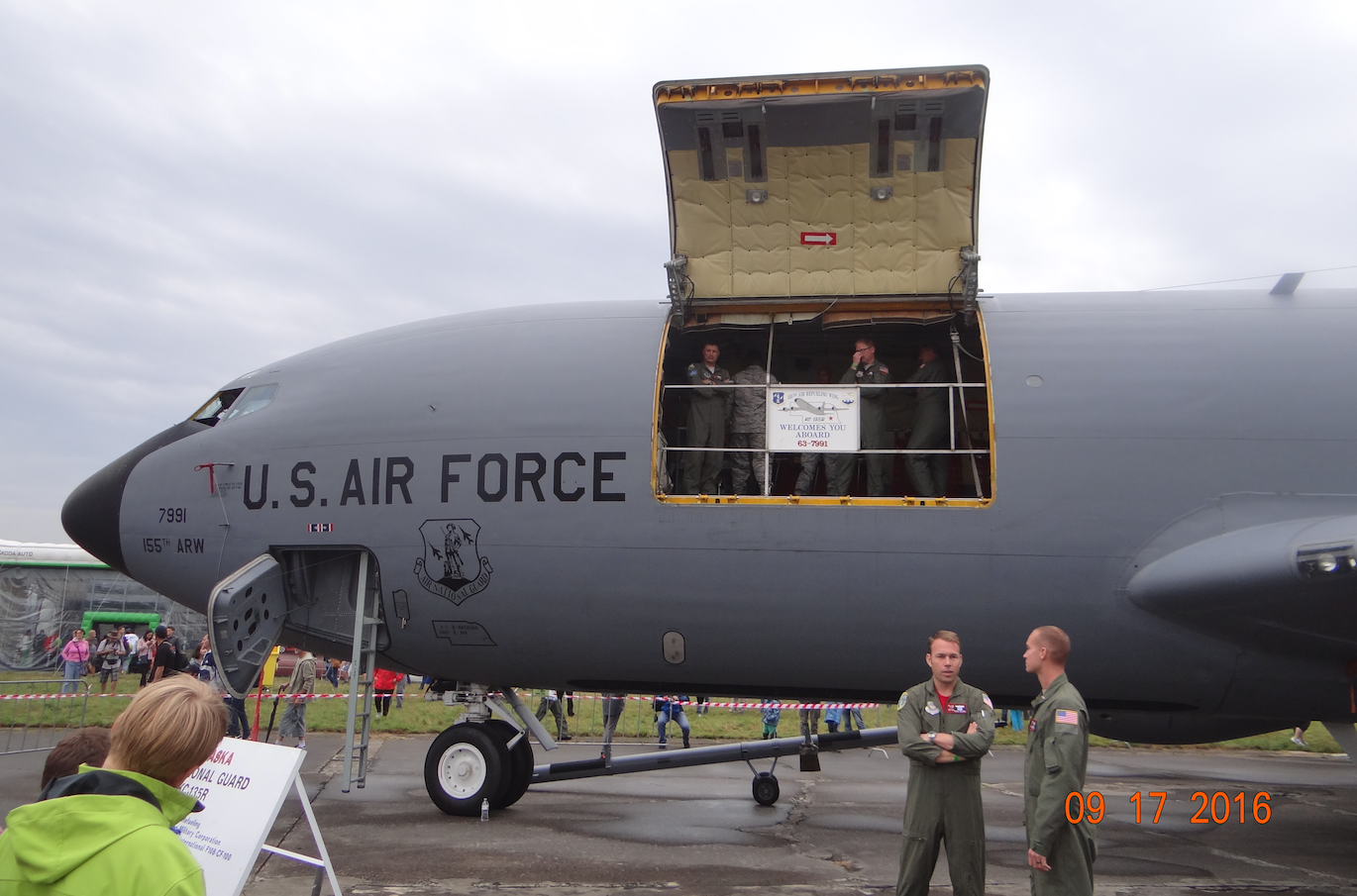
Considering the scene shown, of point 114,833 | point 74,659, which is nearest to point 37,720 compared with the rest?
point 74,659

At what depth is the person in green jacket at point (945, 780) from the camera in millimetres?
5508

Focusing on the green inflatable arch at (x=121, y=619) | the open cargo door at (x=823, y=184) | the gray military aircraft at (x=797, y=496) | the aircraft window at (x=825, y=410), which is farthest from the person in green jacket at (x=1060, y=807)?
the green inflatable arch at (x=121, y=619)

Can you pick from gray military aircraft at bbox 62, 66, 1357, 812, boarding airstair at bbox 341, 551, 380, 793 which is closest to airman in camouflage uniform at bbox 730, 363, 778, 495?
gray military aircraft at bbox 62, 66, 1357, 812

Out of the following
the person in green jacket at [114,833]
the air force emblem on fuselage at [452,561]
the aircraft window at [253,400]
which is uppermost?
the aircraft window at [253,400]

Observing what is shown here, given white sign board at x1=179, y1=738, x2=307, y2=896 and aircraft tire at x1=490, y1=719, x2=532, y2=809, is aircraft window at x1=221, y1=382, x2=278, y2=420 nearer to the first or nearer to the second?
aircraft tire at x1=490, y1=719, x2=532, y2=809

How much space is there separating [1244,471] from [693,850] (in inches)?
233

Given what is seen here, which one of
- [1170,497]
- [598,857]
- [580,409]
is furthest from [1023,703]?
[580,409]

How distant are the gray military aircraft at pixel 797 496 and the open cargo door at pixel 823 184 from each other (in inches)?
1.2

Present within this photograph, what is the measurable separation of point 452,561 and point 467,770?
2330 mm

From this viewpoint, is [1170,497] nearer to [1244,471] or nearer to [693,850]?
[1244,471]

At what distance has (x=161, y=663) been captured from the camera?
64.5 feet

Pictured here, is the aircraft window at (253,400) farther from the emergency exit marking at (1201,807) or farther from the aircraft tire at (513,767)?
the emergency exit marking at (1201,807)

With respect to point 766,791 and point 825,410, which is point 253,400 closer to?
point 825,410

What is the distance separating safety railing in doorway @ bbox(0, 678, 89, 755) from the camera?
16.0 meters
